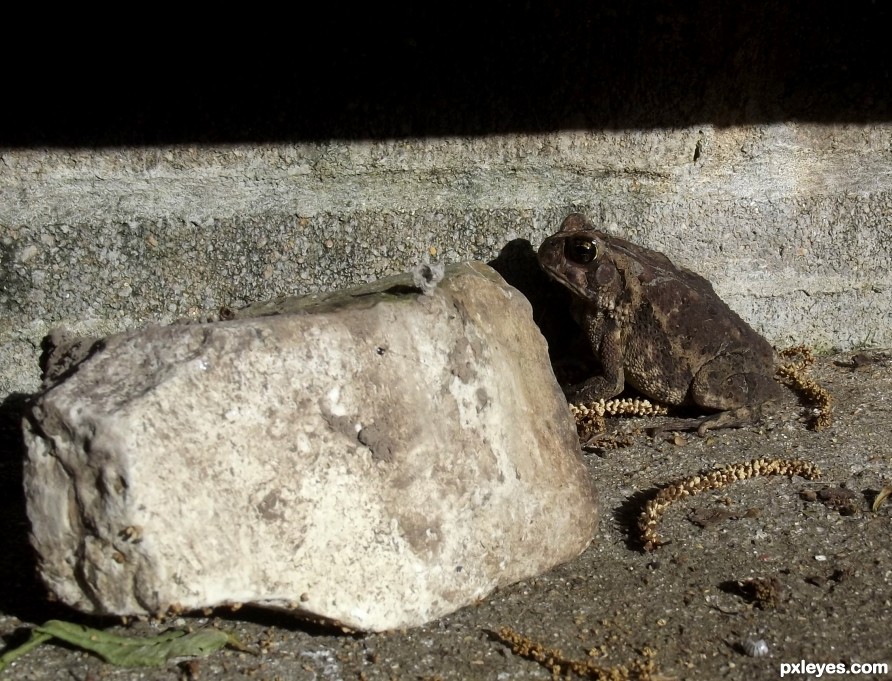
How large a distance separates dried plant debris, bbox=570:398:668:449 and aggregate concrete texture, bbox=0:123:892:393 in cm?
46

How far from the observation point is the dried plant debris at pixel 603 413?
7.81ft

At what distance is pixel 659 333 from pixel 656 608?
1.05m

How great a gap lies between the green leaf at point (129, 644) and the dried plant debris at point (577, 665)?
52 centimetres

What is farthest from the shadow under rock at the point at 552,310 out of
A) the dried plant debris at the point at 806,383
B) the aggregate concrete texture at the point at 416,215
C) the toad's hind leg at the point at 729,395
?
the dried plant debris at the point at 806,383

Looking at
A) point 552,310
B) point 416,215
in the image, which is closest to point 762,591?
point 552,310

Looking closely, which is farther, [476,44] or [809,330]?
[809,330]

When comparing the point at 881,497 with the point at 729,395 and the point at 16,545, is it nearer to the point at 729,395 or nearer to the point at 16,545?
the point at 729,395

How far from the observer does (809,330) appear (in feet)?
9.10

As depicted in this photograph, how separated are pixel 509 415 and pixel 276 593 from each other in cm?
→ 63

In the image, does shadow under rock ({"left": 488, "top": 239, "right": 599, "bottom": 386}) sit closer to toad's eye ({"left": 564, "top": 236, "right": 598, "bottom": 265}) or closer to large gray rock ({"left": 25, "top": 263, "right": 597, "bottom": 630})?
toad's eye ({"left": 564, "top": 236, "right": 598, "bottom": 265})

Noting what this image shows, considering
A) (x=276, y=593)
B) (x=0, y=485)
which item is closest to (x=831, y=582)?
(x=276, y=593)

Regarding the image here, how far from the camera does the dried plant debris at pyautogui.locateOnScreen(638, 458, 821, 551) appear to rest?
200 centimetres

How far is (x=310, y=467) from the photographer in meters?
1.55

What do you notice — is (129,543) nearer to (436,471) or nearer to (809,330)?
(436,471)
